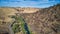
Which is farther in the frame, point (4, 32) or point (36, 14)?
point (36, 14)

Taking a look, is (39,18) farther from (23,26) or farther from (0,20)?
(0,20)

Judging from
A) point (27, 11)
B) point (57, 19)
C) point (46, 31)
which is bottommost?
point (46, 31)

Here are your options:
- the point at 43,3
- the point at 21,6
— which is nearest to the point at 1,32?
the point at 21,6

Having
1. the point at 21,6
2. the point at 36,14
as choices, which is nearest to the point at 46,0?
the point at 36,14

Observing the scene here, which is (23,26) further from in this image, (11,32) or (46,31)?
(46,31)

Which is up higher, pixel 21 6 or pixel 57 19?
pixel 21 6

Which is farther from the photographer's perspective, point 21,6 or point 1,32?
point 21,6
